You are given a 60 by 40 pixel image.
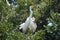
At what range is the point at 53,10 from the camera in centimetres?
301

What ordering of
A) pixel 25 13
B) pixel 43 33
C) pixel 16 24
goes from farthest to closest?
pixel 25 13, pixel 16 24, pixel 43 33

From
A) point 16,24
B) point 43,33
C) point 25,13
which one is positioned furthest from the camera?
point 25,13

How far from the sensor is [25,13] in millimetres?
3172

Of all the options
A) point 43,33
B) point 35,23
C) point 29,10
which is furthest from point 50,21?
point 29,10

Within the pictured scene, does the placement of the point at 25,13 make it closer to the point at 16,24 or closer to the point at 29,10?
the point at 29,10

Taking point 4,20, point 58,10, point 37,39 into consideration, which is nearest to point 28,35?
point 37,39

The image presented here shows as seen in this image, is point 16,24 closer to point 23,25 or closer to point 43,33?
point 23,25

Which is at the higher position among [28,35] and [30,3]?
[30,3]

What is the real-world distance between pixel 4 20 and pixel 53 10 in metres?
0.63

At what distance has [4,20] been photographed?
2.82 m

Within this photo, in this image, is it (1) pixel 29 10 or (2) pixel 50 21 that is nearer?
(2) pixel 50 21

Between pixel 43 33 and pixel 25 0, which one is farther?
pixel 25 0

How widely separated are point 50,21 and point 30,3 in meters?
0.63

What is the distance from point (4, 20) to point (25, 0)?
0.57 metres
